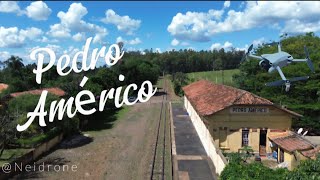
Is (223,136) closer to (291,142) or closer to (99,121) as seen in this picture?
(291,142)

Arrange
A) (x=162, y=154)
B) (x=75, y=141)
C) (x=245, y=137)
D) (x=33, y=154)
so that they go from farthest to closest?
(x=75, y=141) < (x=162, y=154) < (x=245, y=137) < (x=33, y=154)

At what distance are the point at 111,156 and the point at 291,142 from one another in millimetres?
11766

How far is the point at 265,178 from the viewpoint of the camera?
13.3m

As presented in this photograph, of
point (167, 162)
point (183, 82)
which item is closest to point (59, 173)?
point (167, 162)

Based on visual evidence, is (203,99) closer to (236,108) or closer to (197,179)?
(236,108)

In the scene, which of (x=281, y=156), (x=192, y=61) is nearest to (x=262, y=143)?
(x=281, y=156)

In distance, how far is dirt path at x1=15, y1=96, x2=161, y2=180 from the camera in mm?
21744

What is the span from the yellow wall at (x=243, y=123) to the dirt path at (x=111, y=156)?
5.06m

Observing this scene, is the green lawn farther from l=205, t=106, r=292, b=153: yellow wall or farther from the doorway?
the doorway

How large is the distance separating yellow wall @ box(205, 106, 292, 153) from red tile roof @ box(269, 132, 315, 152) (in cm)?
88

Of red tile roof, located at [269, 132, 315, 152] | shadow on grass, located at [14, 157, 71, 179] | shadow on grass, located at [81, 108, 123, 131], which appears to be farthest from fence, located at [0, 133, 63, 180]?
red tile roof, located at [269, 132, 315, 152]

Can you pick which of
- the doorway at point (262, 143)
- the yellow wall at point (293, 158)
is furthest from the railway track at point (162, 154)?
the yellow wall at point (293, 158)

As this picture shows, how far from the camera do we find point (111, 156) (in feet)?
86.3

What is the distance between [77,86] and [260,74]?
1795cm
